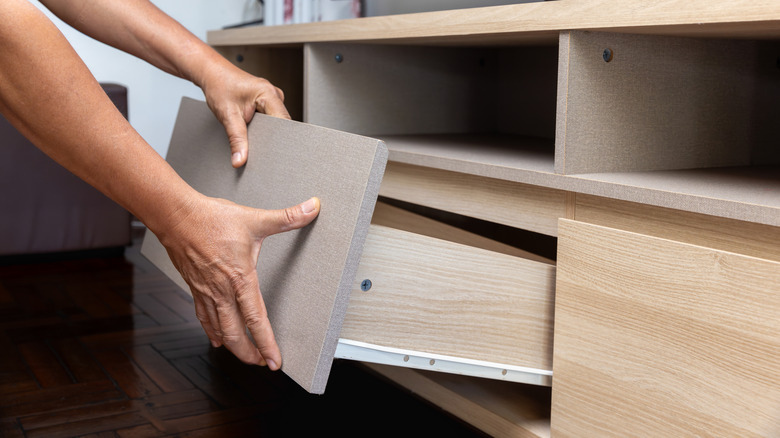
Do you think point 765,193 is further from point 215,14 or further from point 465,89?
point 215,14

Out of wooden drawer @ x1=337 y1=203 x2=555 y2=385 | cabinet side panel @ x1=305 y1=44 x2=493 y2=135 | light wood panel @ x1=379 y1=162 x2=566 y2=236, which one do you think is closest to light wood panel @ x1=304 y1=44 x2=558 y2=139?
cabinet side panel @ x1=305 y1=44 x2=493 y2=135

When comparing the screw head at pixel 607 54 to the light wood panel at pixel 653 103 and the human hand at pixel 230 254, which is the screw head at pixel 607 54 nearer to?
the light wood panel at pixel 653 103

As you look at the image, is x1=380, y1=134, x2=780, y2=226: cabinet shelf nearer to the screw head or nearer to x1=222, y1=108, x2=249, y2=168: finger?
the screw head

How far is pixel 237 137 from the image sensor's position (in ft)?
3.17

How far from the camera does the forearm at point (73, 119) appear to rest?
0.72 m

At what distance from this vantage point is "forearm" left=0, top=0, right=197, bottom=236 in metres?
0.72

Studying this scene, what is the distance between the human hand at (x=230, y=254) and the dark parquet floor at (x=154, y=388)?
1.29 feet

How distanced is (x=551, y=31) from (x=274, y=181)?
0.36m

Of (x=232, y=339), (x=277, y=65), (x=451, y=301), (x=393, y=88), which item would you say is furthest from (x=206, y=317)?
(x=277, y=65)

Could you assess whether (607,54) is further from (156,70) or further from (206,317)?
(156,70)

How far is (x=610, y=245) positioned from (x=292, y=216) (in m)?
0.32

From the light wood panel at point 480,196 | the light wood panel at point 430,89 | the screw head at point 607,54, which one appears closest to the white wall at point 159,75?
the light wood panel at point 430,89

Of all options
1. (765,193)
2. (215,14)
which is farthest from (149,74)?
(765,193)

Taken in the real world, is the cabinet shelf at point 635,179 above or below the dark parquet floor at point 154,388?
above
